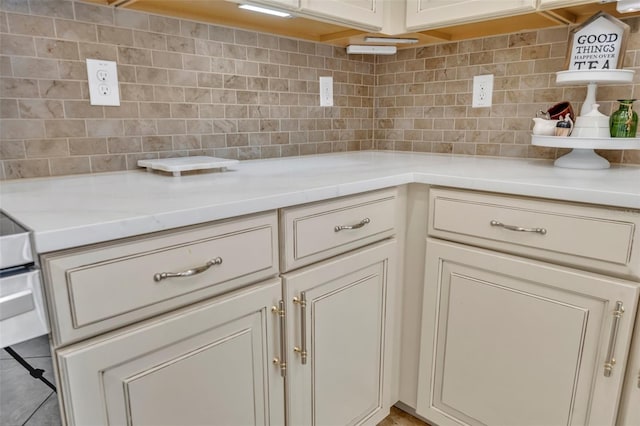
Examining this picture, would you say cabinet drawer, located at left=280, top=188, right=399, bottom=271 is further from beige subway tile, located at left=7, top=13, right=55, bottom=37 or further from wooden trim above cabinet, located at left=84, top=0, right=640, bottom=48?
beige subway tile, located at left=7, top=13, right=55, bottom=37

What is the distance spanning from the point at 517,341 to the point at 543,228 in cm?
34

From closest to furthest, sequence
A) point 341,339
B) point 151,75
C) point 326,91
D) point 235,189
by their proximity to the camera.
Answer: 1. point 235,189
2. point 341,339
3. point 151,75
4. point 326,91

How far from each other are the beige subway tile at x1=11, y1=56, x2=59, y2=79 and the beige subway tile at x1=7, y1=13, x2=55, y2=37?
0.07 metres

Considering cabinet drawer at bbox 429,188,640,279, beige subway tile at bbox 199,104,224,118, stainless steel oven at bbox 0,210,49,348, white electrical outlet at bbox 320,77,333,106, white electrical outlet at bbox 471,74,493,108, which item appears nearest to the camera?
stainless steel oven at bbox 0,210,49,348

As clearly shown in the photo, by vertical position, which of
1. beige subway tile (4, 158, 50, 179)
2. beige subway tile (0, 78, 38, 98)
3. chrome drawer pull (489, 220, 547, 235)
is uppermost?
beige subway tile (0, 78, 38, 98)

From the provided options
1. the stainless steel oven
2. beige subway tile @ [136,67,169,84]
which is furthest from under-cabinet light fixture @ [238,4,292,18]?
the stainless steel oven

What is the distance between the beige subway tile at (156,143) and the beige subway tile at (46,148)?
0.71ft

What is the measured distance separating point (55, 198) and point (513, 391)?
4.19 ft

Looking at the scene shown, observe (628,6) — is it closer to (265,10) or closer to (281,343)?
(265,10)

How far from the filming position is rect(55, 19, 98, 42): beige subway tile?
112 centimetres

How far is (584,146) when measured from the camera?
1.25 m

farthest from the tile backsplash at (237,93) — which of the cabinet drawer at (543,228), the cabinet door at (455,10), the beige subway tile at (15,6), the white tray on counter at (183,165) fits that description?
the cabinet drawer at (543,228)

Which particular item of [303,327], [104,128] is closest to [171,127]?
[104,128]

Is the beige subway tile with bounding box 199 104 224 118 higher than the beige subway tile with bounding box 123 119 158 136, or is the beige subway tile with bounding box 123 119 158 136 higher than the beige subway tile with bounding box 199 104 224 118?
the beige subway tile with bounding box 199 104 224 118
